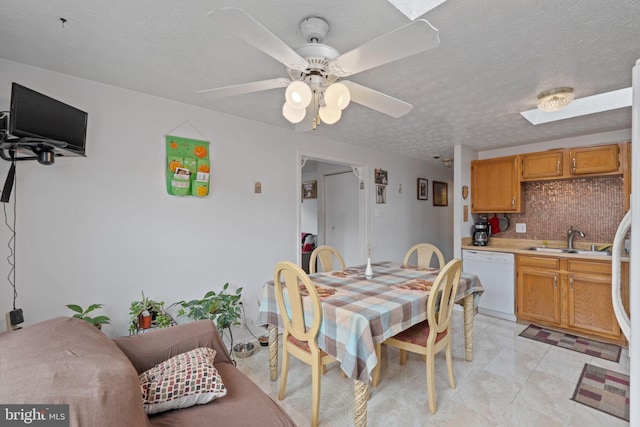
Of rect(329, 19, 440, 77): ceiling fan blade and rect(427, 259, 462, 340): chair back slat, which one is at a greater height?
rect(329, 19, 440, 77): ceiling fan blade

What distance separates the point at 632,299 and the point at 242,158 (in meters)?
2.78

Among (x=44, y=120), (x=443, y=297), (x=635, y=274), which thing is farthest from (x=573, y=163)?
(x=44, y=120)

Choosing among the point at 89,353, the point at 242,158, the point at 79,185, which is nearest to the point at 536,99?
the point at 242,158

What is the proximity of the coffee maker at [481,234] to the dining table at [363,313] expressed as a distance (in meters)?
1.62

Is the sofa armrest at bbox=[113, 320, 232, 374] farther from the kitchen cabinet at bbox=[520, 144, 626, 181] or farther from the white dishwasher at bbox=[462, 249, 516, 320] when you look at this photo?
the kitchen cabinet at bbox=[520, 144, 626, 181]

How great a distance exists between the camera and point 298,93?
4.42 ft

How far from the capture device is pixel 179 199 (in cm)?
249

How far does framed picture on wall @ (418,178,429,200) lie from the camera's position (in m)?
5.11

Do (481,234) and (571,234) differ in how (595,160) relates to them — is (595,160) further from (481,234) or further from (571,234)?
(481,234)

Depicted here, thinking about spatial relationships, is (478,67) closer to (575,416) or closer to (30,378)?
(575,416)

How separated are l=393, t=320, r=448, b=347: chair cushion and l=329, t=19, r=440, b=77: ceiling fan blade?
1.68m

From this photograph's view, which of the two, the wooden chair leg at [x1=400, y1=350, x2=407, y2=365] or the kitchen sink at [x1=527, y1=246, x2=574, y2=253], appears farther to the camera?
the kitchen sink at [x1=527, y1=246, x2=574, y2=253]

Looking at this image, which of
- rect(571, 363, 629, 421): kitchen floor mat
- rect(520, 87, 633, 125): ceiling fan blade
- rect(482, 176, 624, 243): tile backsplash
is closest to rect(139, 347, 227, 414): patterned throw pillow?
rect(571, 363, 629, 421): kitchen floor mat

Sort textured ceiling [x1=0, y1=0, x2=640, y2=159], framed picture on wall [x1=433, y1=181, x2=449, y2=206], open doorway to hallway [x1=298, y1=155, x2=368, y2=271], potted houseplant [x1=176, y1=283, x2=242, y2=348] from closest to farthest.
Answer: textured ceiling [x1=0, y1=0, x2=640, y2=159]
potted houseplant [x1=176, y1=283, x2=242, y2=348]
open doorway to hallway [x1=298, y1=155, x2=368, y2=271]
framed picture on wall [x1=433, y1=181, x2=449, y2=206]
